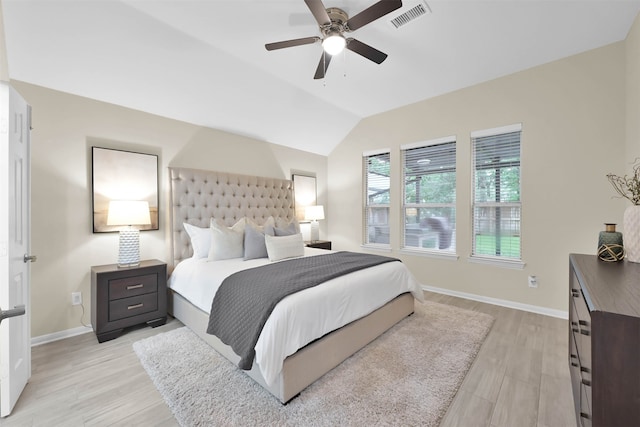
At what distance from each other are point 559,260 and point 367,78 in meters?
3.23

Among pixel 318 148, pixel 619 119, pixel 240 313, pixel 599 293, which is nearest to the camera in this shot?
pixel 599 293

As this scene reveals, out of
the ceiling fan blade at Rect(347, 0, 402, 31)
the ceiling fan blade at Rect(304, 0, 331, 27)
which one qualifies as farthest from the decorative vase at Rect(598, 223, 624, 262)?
the ceiling fan blade at Rect(304, 0, 331, 27)

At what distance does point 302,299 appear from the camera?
74.8 inches

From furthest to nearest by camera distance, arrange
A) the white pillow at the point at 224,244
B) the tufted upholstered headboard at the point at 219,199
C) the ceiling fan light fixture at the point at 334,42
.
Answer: the tufted upholstered headboard at the point at 219,199
the white pillow at the point at 224,244
the ceiling fan light fixture at the point at 334,42

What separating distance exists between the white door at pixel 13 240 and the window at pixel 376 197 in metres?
4.29

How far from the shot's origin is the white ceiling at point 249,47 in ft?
7.45

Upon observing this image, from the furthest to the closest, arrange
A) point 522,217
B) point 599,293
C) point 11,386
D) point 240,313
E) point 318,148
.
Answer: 1. point 318,148
2. point 522,217
3. point 240,313
4. point 11,386
5. point 599,293

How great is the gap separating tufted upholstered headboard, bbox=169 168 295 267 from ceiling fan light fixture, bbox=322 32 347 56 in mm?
2351

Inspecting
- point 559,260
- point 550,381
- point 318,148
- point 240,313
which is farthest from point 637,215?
point 318,148

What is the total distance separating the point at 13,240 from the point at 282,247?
2.11 metres

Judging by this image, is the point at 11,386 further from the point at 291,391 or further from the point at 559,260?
the point at 559,260

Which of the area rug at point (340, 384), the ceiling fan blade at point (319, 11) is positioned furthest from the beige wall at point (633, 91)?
the ceiling fan blade at point (319, 11)

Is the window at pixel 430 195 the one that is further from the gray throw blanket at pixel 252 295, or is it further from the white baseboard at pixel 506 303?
the gray throw blanket at pixel 252 295

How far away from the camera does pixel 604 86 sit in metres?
2.80
